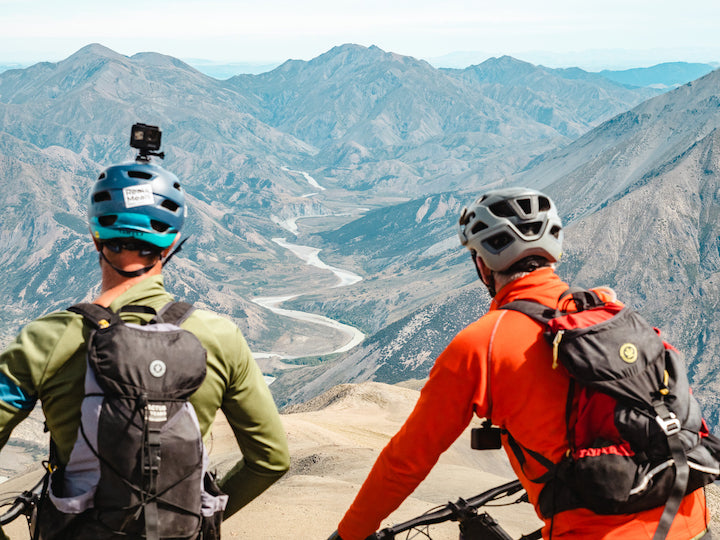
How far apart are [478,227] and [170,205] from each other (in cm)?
289

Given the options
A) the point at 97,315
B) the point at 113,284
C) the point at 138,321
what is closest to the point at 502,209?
the point at 138,321

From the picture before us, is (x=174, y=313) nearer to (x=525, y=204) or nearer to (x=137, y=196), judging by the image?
(x=137, y=196)

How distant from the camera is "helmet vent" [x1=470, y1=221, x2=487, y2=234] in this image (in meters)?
6.78

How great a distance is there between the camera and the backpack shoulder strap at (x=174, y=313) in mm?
5359

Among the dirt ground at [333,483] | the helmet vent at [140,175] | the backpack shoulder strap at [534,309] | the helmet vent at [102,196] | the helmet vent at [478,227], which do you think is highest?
the helmet vent at [140,175]

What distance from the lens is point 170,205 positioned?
20.5 feet

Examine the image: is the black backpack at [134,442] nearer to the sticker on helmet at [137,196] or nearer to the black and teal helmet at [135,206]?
the black and teal helmet at [135,206]

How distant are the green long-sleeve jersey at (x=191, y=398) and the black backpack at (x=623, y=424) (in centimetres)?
236

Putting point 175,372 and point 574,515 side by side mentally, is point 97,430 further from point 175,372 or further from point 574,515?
point 574,515

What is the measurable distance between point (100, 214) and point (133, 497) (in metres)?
2.38

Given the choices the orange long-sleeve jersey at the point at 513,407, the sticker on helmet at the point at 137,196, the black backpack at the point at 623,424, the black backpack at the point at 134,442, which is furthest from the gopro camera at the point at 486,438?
the sticker on helmet at the point at 137,196

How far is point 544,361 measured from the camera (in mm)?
5535

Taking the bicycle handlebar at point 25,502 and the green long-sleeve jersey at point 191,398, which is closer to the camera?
the green long-sleeve jersey at point 191,398

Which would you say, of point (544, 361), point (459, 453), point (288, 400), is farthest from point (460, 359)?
point (288, 400)
